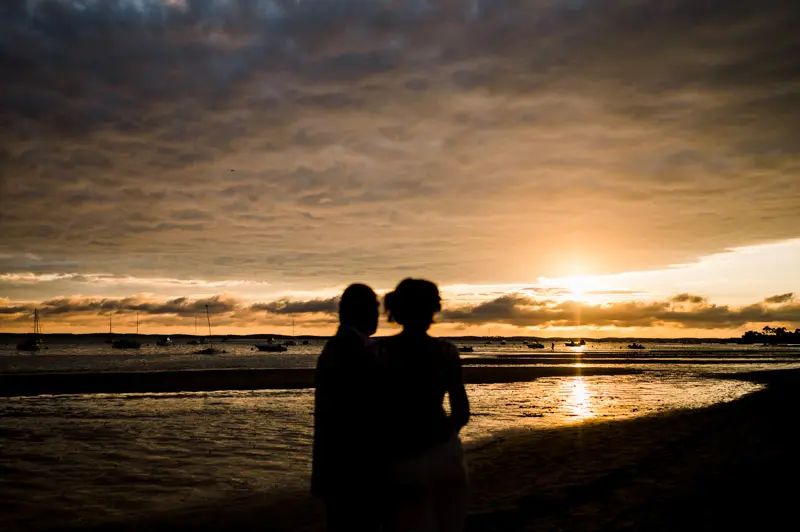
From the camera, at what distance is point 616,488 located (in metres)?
11.3

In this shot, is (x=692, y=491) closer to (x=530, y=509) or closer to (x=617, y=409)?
(x=530, y=509)

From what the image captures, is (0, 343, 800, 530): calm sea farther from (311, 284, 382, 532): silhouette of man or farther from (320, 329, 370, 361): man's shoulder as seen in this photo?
(320, 329, 370, 361): man's shoulder

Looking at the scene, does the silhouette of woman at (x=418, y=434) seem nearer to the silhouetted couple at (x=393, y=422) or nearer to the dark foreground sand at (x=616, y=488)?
the silhouetted couple at (x=393, y=422)

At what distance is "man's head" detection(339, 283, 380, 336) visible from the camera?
4.73 metres

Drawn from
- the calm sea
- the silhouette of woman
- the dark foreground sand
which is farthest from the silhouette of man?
the calm sea

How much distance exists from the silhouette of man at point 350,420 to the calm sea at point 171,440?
7.95 m

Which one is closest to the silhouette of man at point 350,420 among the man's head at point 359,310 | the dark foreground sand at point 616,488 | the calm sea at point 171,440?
the man's head at point 359,310

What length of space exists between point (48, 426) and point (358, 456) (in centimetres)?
2108

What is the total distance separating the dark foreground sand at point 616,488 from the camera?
9.25 metres

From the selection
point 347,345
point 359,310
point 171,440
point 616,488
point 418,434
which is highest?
point 359,310

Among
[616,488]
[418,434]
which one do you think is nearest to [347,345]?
[418,434]

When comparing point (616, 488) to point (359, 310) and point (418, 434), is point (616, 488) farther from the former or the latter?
point (359, 310)

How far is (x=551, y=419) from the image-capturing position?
23406mm

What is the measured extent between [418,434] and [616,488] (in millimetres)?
8238
